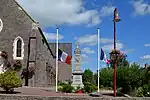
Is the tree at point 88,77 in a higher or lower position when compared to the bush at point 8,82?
higher

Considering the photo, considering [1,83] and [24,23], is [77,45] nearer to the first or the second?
[24,23]

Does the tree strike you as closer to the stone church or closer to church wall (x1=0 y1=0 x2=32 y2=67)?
the stone church

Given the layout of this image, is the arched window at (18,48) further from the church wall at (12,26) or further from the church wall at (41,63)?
the church wall at (41,63)

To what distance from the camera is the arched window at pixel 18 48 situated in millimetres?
40000

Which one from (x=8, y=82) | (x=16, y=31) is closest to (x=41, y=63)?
(x=16, y=31)

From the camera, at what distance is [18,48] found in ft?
132

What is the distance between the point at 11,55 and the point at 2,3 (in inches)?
245

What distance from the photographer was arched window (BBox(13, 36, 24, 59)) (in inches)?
1575

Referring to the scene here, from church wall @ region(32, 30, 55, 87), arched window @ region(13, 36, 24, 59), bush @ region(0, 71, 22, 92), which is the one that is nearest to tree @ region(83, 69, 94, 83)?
church wall @ region(32, 30, 55, 87)

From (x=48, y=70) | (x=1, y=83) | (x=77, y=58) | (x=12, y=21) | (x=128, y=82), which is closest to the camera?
(x=1, y=83)

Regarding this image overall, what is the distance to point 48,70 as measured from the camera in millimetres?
46281

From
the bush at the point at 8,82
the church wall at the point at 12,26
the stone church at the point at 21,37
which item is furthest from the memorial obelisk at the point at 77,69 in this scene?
the bush at the point at 8,82

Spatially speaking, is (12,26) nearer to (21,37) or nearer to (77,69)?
(21,37)

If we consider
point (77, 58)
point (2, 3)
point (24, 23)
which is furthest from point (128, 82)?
point (2, 3)
